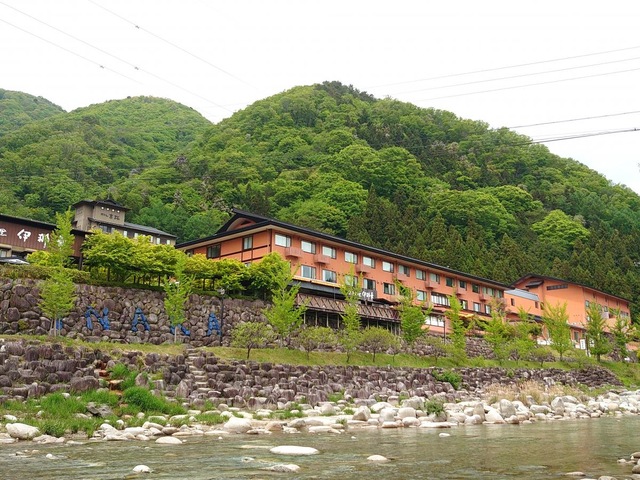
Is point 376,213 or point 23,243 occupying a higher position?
point 376,213

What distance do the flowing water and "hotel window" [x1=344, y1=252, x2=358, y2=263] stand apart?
105ft

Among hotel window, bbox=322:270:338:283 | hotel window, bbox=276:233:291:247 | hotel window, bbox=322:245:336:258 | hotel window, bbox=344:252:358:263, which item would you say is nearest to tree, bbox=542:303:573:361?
hotel window, bbox=344:252:358:263

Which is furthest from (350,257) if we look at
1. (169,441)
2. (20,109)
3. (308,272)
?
(20,109)

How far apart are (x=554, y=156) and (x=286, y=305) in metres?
93.3

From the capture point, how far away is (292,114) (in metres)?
103

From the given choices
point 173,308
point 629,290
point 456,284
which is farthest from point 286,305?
point 629,290

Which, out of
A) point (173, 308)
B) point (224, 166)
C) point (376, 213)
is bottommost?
point (173, 308)

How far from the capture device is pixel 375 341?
35.2 meters

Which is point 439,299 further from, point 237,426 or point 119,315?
point 237,426

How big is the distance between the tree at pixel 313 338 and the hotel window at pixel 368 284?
18.2m

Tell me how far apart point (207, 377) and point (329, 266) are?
1018 inches

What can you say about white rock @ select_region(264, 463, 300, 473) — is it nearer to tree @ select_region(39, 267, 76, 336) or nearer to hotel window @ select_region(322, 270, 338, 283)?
tree @ select_region(39, 267, 76, 336)

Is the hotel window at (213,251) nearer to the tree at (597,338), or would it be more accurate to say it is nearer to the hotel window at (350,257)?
the hotel window at (350,257)

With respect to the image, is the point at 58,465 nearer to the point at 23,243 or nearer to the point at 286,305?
the point at 286,305
